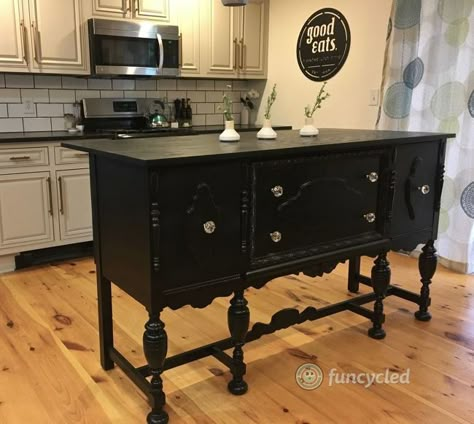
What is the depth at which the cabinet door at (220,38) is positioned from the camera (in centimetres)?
434

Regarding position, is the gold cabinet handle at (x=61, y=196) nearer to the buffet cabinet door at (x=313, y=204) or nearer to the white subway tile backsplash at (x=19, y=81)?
the white subway tile backsplash at (x=19, y=81)

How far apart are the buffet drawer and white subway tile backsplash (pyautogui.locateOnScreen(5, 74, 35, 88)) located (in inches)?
28.0

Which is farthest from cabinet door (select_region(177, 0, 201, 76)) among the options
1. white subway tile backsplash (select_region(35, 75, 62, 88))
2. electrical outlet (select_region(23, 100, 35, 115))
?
electrical outlet (select_region(23, 100, 35, 115))

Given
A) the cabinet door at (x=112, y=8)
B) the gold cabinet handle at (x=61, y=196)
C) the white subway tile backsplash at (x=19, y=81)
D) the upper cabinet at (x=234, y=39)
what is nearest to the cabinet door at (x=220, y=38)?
the upper cabinet at (x=234, y=39)

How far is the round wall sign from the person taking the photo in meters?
4.02

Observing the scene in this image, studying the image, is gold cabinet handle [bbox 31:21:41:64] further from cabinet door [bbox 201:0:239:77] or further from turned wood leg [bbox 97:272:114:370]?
turned wood leg [bbox 97:272:114:370]

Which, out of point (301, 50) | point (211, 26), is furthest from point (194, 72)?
point (301, 50)

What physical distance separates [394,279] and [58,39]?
287 centimetres

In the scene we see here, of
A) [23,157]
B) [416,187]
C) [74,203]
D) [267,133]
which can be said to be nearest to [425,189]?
[416,187]

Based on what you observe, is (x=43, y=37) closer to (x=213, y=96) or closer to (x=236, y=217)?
(x=213, y=96)

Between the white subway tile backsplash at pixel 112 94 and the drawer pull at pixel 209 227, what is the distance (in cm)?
281

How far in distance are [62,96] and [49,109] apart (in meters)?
0.15

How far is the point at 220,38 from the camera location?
445cm

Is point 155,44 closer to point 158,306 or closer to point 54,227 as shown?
point 54,227
